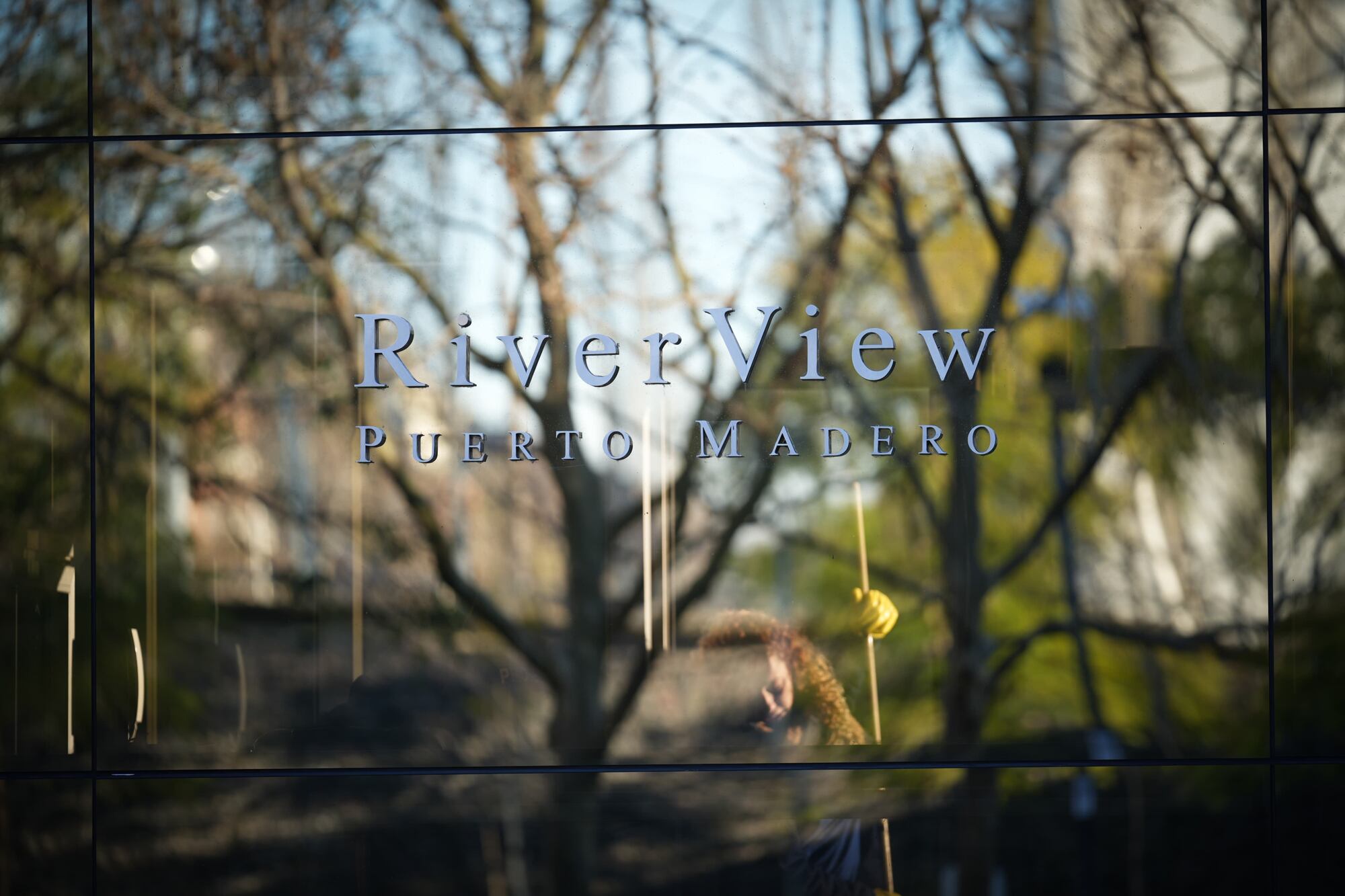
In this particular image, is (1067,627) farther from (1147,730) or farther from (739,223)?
(739,223)

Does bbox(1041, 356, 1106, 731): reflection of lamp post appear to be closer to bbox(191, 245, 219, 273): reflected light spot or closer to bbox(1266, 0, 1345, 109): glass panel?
bbox(1266, 0, 1345, 109): glass panel

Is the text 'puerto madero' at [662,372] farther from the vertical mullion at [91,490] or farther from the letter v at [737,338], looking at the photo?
the vertical mullion at [91,490]

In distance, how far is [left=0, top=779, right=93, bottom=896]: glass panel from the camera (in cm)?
506

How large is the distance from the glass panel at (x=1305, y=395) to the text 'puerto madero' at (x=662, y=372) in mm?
1396

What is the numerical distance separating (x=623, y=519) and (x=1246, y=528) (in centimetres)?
289

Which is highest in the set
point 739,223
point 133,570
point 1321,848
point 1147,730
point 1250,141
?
point 1250,141

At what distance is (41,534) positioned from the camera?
16.6 ft

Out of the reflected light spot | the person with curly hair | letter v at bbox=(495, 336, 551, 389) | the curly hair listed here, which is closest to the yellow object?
the person with curly hair

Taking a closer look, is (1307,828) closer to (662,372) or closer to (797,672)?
(797,672)

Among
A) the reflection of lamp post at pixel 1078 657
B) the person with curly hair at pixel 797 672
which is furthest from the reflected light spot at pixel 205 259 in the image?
the reflection of lamp post at pixel 1078 657

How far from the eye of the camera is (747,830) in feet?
16.2

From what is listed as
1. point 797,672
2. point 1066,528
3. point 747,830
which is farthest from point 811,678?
point 1066,528

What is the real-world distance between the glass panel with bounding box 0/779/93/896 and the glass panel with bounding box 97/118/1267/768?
3.09ft

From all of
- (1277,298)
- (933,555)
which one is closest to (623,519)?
(933,555)
